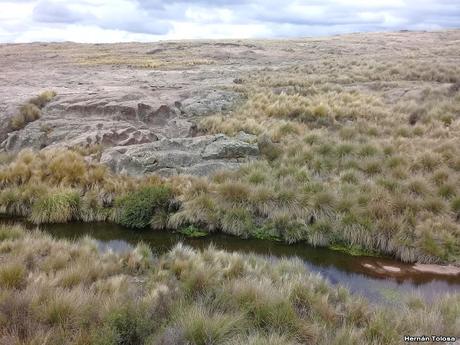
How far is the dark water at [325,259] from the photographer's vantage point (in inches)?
375

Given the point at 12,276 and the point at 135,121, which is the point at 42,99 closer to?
the point at 135,121

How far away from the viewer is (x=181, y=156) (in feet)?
53.4

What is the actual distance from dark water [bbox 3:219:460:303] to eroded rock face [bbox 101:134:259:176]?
3134 millimetres

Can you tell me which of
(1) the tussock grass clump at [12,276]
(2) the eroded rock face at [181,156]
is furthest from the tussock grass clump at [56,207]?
(1) the tussock grass clump at [12,276]

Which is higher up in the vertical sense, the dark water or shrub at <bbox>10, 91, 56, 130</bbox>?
shrub at <bbox>10, 91, 56, 130</bbox>

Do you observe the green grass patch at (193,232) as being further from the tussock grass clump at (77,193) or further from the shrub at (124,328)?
the shrub at (124,328)

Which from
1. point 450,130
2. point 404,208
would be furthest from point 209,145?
point 450,130

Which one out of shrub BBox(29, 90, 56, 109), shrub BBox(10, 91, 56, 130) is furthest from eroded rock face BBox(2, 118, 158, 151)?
shrub BBox(29, 90, 56, 109)

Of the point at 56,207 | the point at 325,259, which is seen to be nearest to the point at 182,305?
the point at 325,259

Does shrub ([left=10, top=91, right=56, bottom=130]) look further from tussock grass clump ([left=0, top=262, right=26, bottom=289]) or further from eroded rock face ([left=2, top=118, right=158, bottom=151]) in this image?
tussock grass clump ([left=0, top=262, right=26, bottom=289])

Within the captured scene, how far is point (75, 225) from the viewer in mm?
13258

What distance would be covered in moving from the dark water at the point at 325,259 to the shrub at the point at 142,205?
0.31 meters

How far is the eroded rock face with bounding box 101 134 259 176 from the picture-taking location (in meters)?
15.6

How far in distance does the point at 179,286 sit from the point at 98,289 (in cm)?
133
